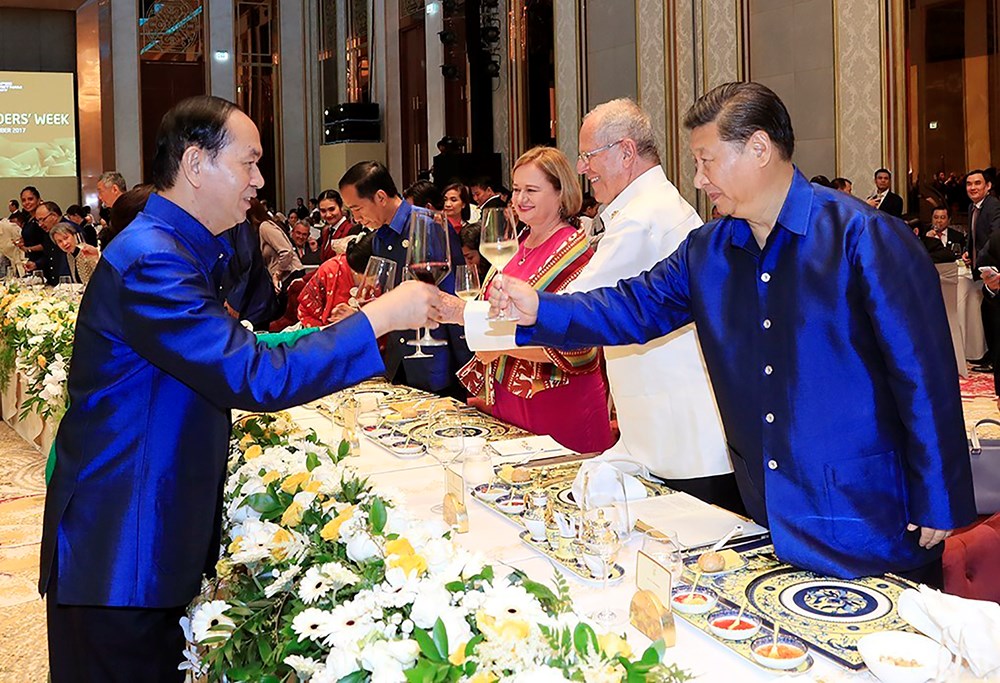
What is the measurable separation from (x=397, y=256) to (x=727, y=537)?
107 inches

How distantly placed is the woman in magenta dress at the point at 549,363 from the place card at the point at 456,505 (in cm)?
110

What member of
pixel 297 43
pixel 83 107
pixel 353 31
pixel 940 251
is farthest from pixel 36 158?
pixel 940 251

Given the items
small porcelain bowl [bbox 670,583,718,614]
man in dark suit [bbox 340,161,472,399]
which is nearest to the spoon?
small porcelain bowl [bbox 670,583,718,614]

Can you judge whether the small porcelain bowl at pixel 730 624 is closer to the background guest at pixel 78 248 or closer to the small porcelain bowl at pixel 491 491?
the small porcelain bowl at pixel 491 491

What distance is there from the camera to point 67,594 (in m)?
1.72

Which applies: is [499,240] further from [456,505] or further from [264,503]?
[264,503]

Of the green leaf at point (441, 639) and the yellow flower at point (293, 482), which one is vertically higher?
the yellow flower at point (293, 482)

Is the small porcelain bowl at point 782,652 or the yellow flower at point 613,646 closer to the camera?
the yellow flower at point 613,646

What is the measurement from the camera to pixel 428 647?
1.23 meters

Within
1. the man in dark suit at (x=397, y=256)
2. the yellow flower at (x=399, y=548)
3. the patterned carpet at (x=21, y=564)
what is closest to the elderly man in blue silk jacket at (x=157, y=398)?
the yellow flower at (x=399, y=548)

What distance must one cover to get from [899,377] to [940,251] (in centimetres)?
665

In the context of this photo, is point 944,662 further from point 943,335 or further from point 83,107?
point 83,107

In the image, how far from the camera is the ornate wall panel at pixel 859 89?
27.6 feet

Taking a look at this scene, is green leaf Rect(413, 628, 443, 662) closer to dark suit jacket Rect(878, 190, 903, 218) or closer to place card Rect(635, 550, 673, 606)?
place card Rect(635, 550, 673, 606)
